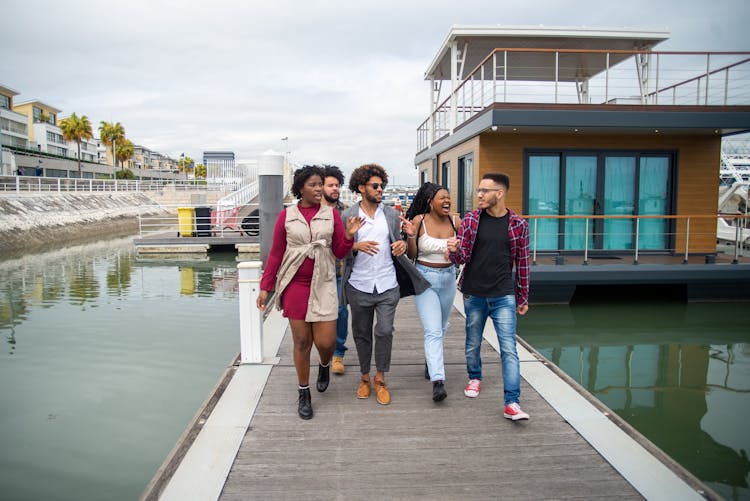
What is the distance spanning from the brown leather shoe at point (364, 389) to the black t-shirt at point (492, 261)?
1.16 meters

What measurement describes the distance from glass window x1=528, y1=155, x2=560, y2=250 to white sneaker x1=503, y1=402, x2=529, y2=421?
25.1 feet

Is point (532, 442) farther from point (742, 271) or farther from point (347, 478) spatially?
point (742, 271)

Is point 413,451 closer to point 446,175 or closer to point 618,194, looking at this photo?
point 618,194

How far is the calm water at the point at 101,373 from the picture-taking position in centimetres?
451

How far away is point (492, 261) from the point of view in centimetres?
413

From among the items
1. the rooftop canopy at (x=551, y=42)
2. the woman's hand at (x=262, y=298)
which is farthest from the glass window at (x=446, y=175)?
the woman's hand at (x=262, y=298)

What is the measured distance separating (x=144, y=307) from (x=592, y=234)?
29.2 feet

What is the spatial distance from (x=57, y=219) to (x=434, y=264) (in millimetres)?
25672

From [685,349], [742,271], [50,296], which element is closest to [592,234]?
[742,271]

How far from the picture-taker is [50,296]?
38.8 ft

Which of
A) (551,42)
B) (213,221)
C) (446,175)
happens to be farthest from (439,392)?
(213,221)

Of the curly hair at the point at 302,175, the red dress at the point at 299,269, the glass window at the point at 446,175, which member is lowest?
the red dress at the point at 299,269

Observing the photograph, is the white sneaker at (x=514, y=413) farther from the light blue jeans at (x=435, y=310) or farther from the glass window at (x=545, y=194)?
the glass window at (x=545, y=194)

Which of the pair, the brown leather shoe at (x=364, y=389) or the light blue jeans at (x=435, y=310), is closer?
the light blue jeans at (x=435, y=310)
